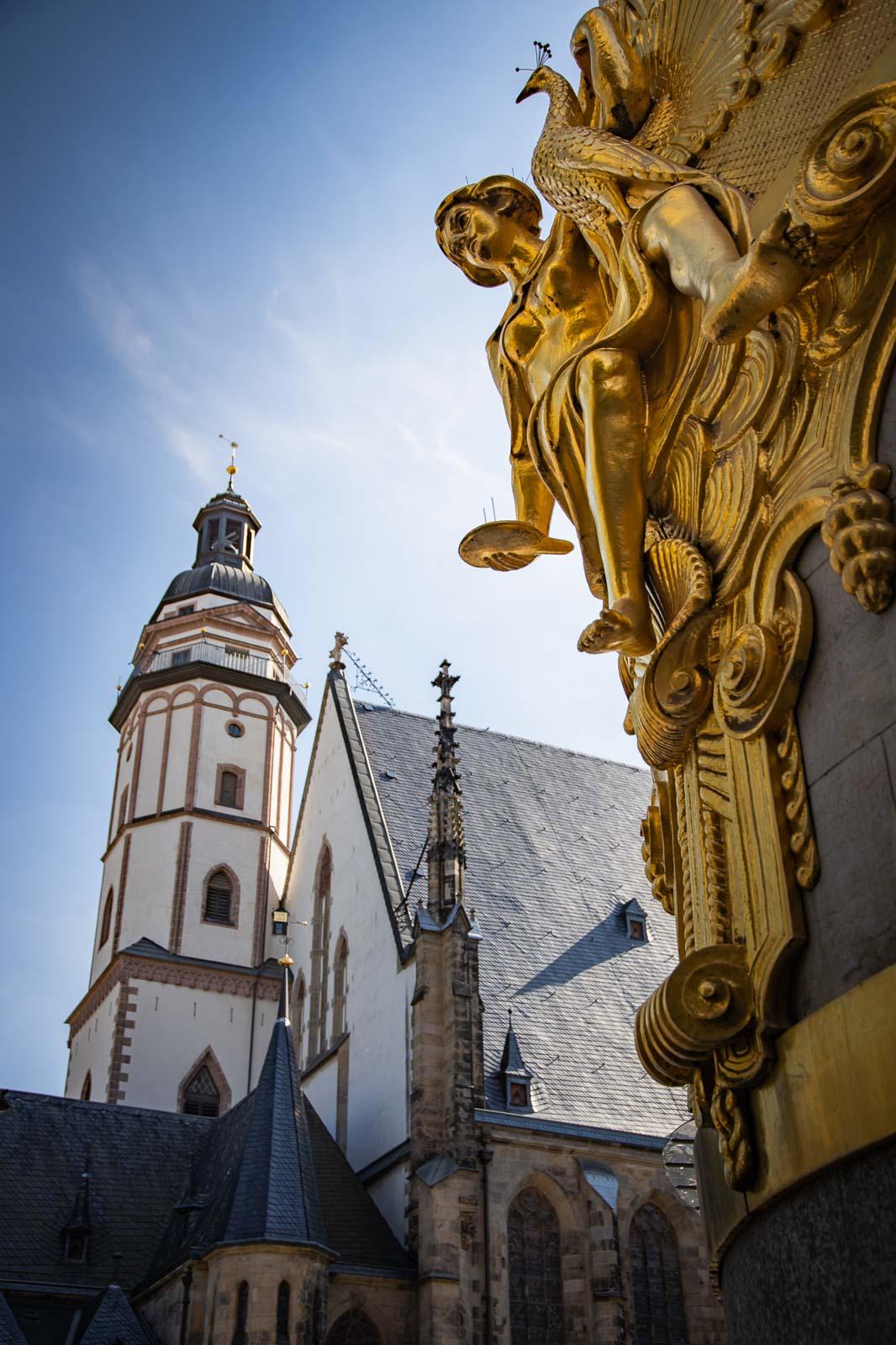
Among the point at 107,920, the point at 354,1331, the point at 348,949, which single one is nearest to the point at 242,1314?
the point at 354,1331

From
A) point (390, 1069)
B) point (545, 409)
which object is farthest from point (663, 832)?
point (390, 1069)

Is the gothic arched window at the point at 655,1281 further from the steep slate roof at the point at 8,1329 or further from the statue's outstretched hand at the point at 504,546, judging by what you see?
the statue's outstretched hand at the point at 504,546

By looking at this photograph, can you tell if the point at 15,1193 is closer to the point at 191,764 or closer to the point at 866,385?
the point at 191,764

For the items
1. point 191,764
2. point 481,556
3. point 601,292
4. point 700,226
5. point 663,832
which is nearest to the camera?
point 700,226

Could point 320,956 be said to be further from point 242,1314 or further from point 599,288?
point 599,288

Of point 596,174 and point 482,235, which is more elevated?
point 482,235

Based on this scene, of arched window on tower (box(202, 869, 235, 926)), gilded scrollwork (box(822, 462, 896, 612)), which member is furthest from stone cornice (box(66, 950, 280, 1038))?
gilded scrollwork (box(822, 462, 896, 612))

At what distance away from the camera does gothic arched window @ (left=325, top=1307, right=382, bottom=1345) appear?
16.7m

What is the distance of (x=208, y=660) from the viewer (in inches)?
1351

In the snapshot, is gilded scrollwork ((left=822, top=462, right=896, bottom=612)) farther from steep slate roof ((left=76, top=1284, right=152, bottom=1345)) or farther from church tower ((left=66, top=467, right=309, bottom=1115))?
church tower ((left=66, top=467, right=309, bottom=1115))

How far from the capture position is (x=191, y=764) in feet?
106

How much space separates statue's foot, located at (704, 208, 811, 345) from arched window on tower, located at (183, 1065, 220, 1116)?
88.7 feet

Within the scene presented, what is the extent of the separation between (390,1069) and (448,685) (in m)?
6.30

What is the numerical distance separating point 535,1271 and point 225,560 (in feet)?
84.8
